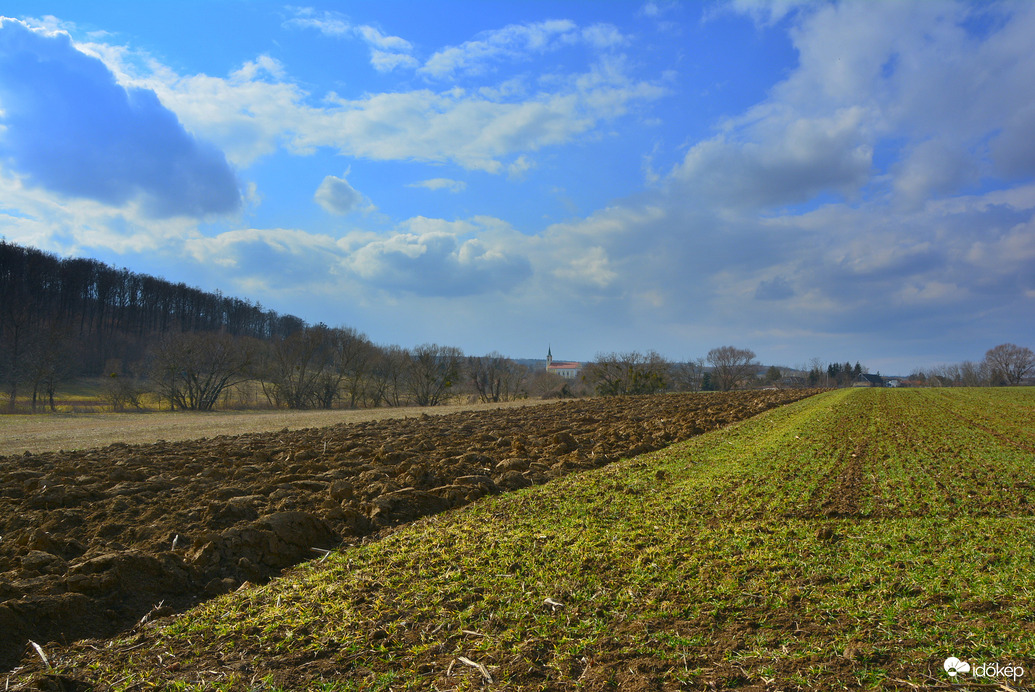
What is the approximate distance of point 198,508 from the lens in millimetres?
8148

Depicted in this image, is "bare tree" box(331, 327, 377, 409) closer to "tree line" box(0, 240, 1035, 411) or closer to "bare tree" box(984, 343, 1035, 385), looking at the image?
"tree line" box(0, 240, 1035, 411)

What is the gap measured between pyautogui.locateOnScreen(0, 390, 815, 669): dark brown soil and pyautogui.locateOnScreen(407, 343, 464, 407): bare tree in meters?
45.0

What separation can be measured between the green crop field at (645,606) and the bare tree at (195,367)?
159 feet

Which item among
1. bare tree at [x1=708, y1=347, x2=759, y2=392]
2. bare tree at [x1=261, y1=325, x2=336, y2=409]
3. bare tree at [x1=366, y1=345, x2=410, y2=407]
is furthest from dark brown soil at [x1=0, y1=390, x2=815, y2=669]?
bare tree at [x1=708, y1=347, x2=759, y2=392]

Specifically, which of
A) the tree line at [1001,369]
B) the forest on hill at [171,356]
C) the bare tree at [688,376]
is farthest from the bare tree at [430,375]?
the tree line at [1001,369]

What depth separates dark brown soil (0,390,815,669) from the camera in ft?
17.9

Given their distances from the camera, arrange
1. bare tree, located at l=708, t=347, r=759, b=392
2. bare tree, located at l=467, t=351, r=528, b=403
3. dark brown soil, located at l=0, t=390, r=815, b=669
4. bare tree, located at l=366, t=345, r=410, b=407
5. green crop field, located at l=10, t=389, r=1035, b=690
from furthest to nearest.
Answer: bare tree, located at l=708, t=347, r=759, b=392 → bare tree, located at l=467, t=351, r=528, b=403 → bare tree, located at l=366, t=345, r=410, b=407 → dark brown soil, located at l=0, t=390, r=815, b=669 → green crop field, located at l=10, t=389, r=1035, b=690

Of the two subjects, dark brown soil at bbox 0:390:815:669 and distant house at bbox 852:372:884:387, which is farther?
distant house at bbox 852:372:884:387

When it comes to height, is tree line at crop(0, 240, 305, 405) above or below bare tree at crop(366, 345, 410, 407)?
above

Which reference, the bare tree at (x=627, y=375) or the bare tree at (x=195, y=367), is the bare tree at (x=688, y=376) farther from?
the bare tree at (x=195, y=367)

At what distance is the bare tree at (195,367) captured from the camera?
154ft

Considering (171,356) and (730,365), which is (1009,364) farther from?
(171,356)

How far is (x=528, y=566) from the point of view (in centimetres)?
560

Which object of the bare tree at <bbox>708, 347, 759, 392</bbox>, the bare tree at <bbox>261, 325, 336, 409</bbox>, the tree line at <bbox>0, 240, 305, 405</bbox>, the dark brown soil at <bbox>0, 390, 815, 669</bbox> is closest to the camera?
the dark brown soil at <bbox>0, 390, 815, 669</bbox>
